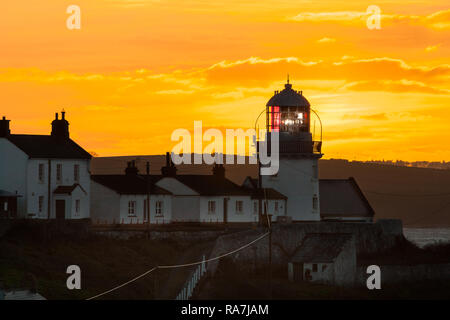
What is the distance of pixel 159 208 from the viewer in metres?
83.4

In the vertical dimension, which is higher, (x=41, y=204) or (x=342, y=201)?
(x=342, y=201)

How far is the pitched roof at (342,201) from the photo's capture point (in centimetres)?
9188

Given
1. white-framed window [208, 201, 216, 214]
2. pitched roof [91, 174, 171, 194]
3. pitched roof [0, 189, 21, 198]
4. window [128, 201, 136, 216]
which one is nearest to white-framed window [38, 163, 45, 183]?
pitched roof [0, 189, 21, 198]

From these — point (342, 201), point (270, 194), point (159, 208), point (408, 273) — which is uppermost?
point (270, 194)

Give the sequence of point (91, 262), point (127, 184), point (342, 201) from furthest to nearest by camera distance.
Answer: point (342, 201) → point (127, 184) → point (91, 262)

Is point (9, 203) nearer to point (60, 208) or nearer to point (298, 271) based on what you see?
A: point (60, 208)

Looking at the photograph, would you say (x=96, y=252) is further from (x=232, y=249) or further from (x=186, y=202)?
(x=186, y=202)

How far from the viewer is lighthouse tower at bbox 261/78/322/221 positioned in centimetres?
8562

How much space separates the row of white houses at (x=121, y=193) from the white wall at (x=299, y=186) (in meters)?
0.10

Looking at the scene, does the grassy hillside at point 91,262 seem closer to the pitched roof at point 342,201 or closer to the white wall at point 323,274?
the white wall at point 323,274

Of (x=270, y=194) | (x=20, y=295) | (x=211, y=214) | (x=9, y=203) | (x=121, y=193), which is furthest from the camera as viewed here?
(x=270, y=194)

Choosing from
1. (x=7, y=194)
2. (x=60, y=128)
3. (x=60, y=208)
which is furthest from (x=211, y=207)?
(x=7, y=194)

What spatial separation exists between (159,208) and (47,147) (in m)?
9.81

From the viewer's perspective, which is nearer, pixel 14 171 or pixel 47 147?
pixel 14 171
